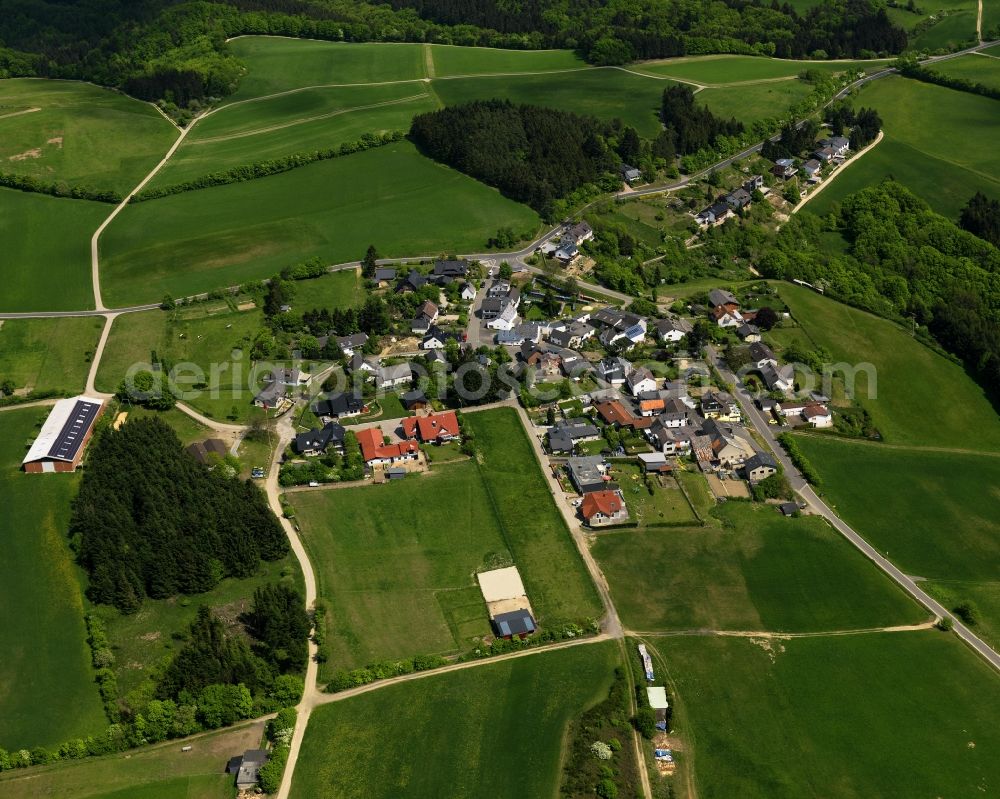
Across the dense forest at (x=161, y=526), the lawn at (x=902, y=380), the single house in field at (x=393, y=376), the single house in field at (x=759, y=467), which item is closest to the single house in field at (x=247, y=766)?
the dense forest at (x=161, y=526)

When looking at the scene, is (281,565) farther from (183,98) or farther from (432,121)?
(183,98)

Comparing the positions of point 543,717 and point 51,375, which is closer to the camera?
point 543,717

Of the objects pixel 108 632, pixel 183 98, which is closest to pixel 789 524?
pixel 108 632

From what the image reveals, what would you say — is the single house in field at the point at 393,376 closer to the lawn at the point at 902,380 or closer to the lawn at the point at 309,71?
the lawn at the point at 902,380

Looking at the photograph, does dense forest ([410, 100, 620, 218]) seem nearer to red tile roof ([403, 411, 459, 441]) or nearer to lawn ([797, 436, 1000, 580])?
red tile roof ([403, 411, 459, 441])

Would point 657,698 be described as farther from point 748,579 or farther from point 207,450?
point 207,450

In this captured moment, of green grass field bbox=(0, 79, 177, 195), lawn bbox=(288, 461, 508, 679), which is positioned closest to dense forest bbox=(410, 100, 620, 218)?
green grass field bbox=(0, 79, 177, 195)
